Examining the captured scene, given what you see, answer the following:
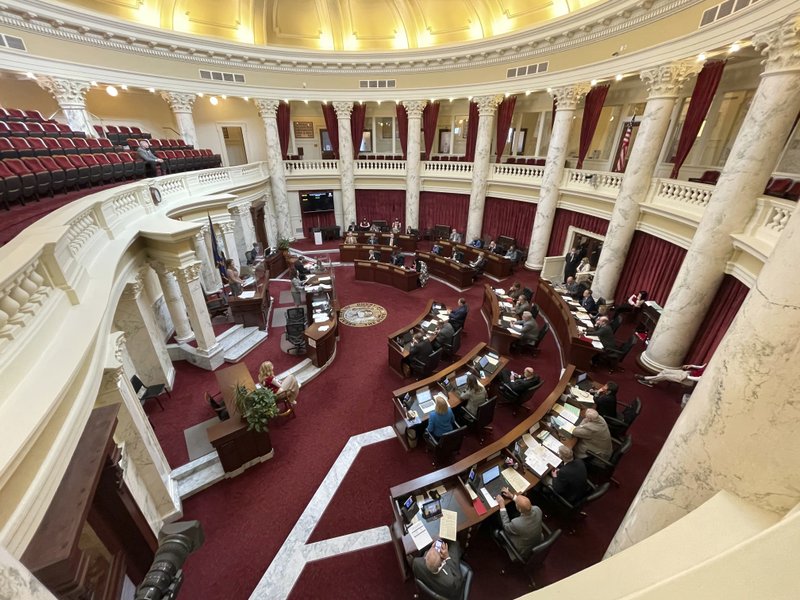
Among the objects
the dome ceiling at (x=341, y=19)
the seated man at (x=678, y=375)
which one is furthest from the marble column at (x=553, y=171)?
the seated man at (x=678, y=375)

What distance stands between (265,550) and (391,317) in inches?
268

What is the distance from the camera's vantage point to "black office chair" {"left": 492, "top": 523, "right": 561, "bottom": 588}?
3580 millimetres

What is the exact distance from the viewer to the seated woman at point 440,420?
511 centimetres

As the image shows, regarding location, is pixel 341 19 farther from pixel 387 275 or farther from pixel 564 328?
pixel 564 328

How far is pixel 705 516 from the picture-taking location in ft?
6.97

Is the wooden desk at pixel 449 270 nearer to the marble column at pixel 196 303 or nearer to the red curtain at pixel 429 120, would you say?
Answer: the red curtain at pixel 429 120

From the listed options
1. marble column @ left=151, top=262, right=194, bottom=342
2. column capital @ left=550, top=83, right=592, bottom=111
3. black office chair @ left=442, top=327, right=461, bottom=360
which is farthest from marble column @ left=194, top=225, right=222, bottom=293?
column capital @ left=550, top=83, right=592, bottom=111

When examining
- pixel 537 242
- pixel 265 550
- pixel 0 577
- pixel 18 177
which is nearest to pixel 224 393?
pixel 265 550

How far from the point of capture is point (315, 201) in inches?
670

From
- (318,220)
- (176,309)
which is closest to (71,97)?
(176,309)

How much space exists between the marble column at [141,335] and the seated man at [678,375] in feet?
34.1

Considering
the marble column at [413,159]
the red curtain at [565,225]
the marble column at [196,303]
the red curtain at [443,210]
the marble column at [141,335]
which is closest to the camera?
the marble column at [141,335]

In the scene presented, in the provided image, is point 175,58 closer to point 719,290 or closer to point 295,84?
point 295,84

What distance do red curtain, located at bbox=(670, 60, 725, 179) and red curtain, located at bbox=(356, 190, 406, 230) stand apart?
11.3m
